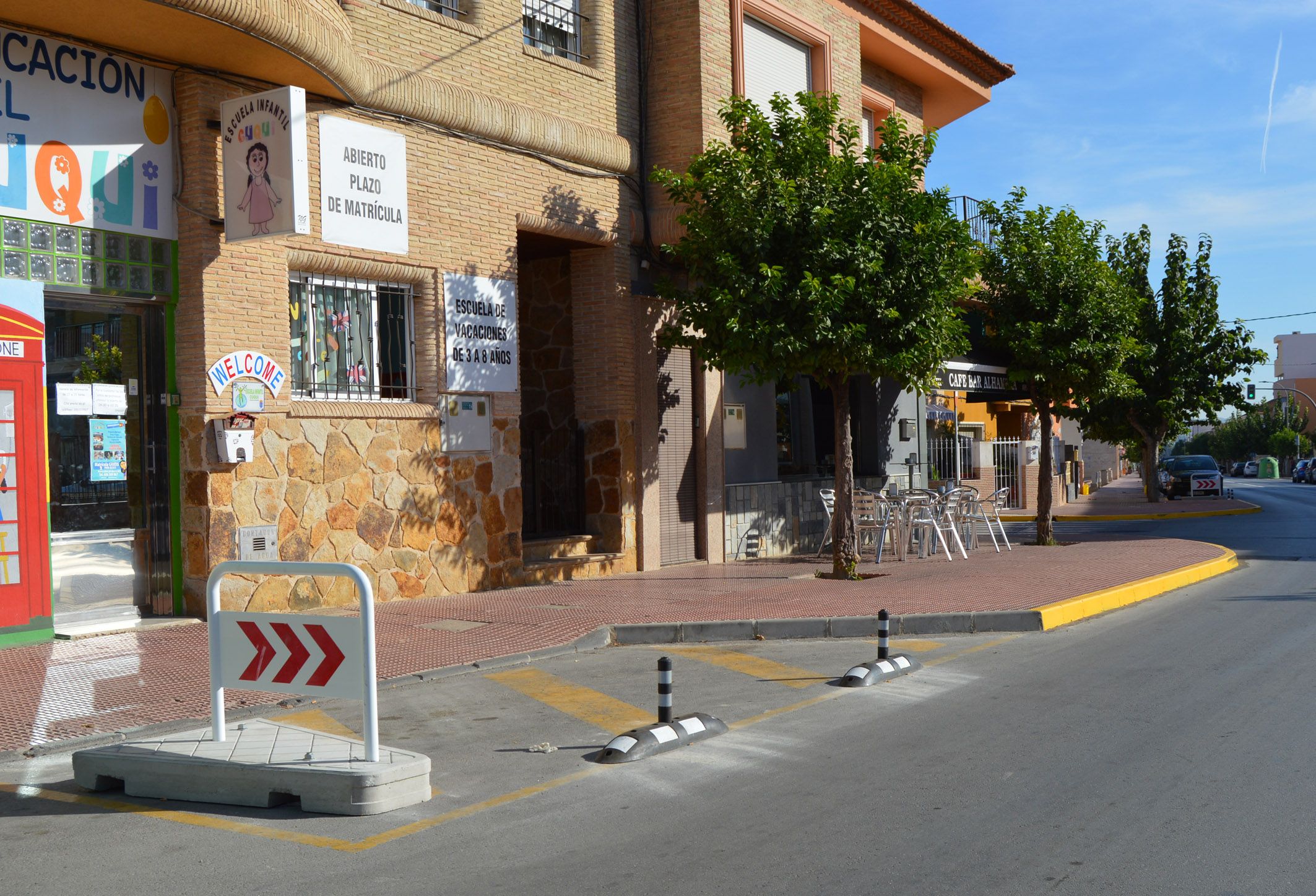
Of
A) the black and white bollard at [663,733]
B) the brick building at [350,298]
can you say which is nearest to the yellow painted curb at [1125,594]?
the black and white bollard at [663,733]

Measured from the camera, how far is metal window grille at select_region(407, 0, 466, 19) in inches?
517

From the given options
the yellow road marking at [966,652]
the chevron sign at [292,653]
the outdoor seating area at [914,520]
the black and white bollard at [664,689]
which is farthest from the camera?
the outdoor seating area at [914,520]

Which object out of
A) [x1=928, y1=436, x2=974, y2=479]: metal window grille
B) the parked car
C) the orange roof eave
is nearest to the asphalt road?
the orange roof eave

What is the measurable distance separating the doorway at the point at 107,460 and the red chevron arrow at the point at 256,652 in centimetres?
489

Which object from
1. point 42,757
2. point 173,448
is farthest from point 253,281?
point 42,757

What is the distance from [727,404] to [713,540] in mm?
2170

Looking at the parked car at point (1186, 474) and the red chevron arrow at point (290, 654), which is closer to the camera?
the red chevron arrow at point (290, 654)

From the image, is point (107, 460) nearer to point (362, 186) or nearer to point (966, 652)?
point (362, 186)

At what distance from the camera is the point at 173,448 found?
422 inches

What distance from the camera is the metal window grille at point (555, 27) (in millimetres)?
14617

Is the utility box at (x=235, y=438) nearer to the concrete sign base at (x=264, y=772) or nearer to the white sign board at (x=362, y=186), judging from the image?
the white sign board at (x=362, y=186)

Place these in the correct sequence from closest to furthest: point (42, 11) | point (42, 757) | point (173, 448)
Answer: point (42, 757) < point (42, 11) < point (173, 448)

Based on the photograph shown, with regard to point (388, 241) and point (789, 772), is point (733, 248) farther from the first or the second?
point (789, 772)

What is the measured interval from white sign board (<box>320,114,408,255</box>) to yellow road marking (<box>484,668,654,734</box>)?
17.1 feet
